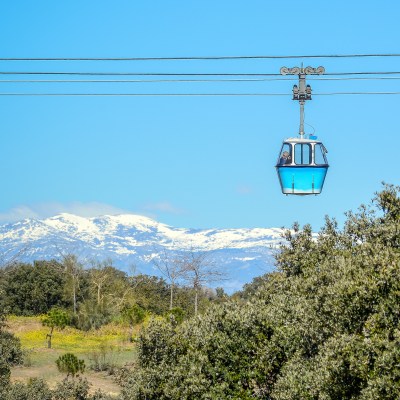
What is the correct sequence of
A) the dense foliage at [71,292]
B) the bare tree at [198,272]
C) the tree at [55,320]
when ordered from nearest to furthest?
the tree at [55,320] < the bare tree at [198,272] < the dense foliage at [71,292]

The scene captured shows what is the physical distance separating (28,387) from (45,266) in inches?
2043

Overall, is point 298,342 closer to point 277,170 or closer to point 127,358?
point 277,170

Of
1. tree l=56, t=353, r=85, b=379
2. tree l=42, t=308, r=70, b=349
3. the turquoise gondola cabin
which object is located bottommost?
tree l=56, t=353, r=85, b=379

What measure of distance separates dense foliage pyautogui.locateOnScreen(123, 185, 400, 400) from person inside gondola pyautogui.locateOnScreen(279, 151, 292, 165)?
3.52 m

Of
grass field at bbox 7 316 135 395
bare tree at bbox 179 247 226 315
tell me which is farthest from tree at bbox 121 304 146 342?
bare tree at bbox 179 247 226 315

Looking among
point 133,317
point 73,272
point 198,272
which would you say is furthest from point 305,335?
point 73,272

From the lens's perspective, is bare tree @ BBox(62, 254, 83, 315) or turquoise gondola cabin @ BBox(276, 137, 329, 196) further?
bare tree @ BBox(62, 254, 83, 315)

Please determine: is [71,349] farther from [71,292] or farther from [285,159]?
[285,159]

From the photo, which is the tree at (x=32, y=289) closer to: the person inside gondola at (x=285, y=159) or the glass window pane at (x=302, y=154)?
the person inside gondola at (x=285, y=159)

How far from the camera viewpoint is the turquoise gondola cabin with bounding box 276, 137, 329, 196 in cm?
1931

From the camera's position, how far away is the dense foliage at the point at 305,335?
2002 centimetres

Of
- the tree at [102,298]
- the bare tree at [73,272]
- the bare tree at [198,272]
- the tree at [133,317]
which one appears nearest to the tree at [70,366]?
the tree at [133,317]

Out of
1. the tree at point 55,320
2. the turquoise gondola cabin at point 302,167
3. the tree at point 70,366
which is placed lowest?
the tree at point 70,366

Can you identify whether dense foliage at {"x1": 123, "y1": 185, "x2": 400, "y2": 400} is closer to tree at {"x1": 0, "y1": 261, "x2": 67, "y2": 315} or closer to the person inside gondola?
the person inside gondola
